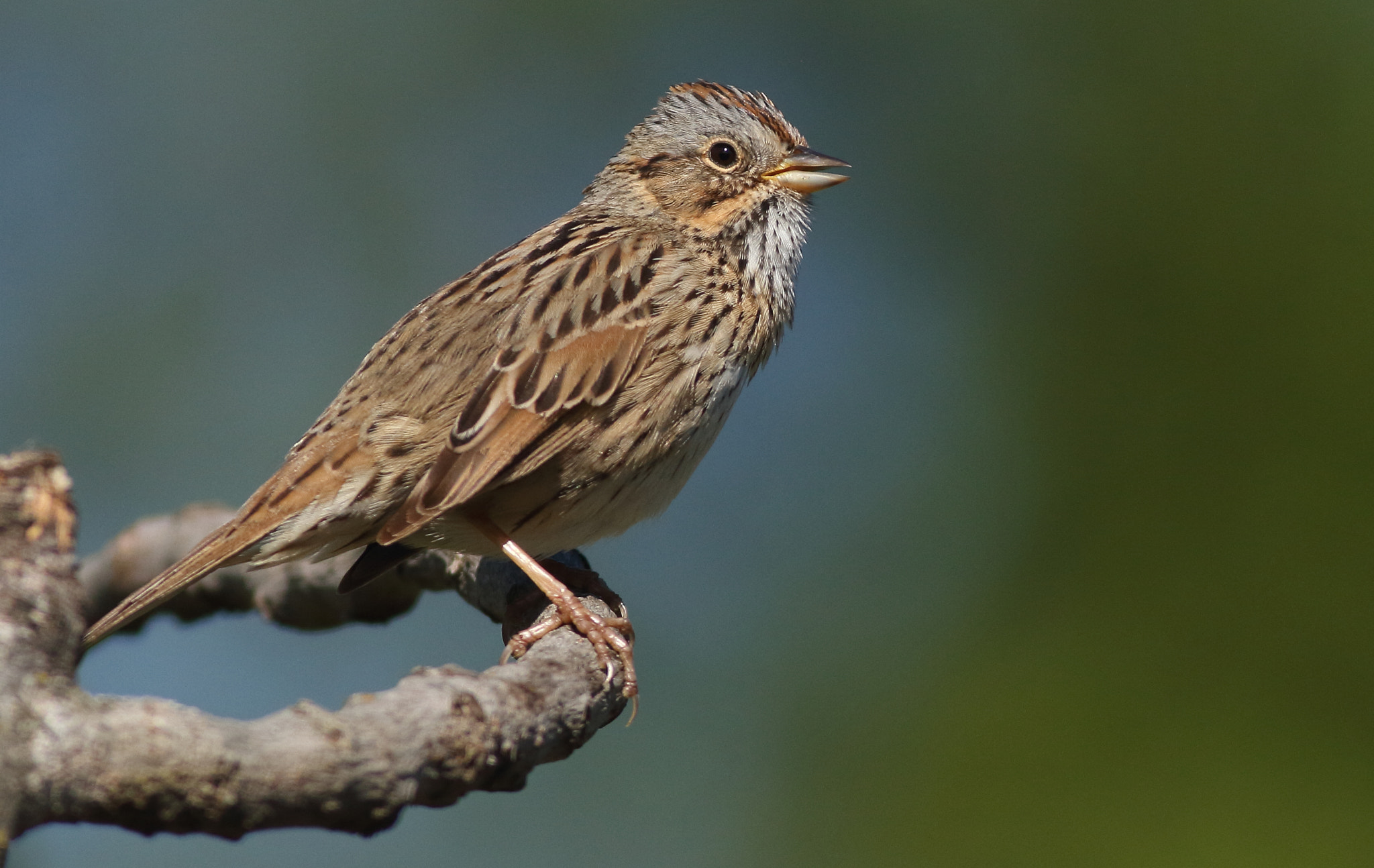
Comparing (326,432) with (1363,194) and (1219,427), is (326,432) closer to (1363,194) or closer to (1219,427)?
(1219,427)

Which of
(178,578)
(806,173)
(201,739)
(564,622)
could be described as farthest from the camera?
(806,173)

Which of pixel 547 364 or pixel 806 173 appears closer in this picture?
pixel 547 364

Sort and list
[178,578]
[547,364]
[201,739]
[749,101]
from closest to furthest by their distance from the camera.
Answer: [201,739] → [178,578] → [547,364] → [749,101]

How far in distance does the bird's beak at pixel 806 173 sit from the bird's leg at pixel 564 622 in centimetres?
186

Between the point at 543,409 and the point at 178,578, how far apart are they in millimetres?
1244

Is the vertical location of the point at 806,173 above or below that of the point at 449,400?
above

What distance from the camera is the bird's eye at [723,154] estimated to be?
17.1ft

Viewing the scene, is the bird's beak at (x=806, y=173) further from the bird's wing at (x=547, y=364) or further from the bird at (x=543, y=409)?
the bird's wing at (x=547, y=364)

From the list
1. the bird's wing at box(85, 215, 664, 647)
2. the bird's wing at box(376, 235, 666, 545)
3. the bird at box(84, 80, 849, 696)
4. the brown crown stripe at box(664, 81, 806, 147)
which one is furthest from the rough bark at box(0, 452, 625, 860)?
the brown crown stripe at box(664, 81, 806, 147)

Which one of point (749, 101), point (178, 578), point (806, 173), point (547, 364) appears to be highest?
point (749, 101)

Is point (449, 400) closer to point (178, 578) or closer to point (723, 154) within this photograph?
point (178, 578)

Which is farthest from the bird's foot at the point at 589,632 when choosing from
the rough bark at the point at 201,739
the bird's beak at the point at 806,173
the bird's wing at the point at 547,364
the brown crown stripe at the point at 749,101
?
the brown crown stripe at the point at 749,101

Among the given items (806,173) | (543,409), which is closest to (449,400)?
(543,409)

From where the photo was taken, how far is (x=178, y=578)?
12.5 feet
